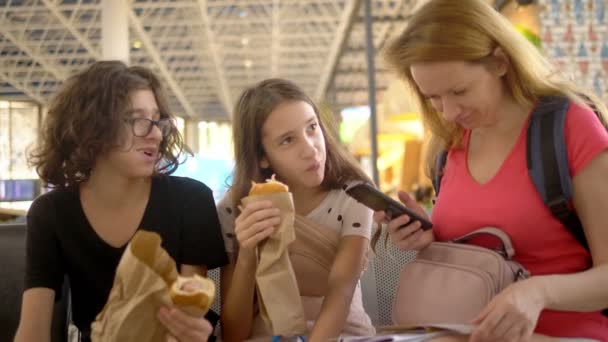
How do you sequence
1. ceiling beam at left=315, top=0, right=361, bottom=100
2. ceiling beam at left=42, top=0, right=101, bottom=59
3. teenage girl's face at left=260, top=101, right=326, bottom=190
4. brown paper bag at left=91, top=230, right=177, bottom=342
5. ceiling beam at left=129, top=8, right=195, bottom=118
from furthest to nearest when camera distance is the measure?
ceiling beam at left=129, top=8, right=195, bottom=118, ceiling beam at left=42, top=0, right=101, bottom=59, ceiling beam at left=315, top=0, right=361, bottom=100, teenage girl's face at left=260, top=101, right=326, bottom=190, brown paper bag at left=91, top=230, right=177, bottom=342

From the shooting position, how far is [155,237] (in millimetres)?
1930

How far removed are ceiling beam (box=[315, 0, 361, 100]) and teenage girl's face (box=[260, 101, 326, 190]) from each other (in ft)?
51.6

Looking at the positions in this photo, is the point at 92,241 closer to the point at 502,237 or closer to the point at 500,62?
the point at 502,237

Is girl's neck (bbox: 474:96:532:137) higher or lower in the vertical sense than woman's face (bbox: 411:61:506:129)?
lower

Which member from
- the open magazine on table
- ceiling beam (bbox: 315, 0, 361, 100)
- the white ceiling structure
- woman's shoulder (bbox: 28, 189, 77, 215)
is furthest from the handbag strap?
the white ceiling structure

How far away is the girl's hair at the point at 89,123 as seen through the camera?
8.08ft

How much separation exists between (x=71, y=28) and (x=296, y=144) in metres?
26.5

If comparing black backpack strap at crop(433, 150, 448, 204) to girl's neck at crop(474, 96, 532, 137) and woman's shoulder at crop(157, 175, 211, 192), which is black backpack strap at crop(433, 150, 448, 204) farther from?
woman's shoulder at crop(157, 175, 211, 192)

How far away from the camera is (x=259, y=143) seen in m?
2.68

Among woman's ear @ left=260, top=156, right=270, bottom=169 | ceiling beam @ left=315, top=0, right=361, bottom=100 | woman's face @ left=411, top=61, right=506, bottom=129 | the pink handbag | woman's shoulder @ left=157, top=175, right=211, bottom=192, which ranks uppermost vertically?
ceiling beam @ left=315, top=0, right=361, bottom=100

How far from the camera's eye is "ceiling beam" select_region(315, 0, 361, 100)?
22.7 m

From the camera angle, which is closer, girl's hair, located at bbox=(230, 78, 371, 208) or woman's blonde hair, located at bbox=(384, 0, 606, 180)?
woman's blonde hair, located at bbox=(384, 0, 606, 180)

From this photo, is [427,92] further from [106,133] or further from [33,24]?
[33,24]

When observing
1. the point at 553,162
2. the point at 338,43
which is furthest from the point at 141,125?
the point at 338,43
